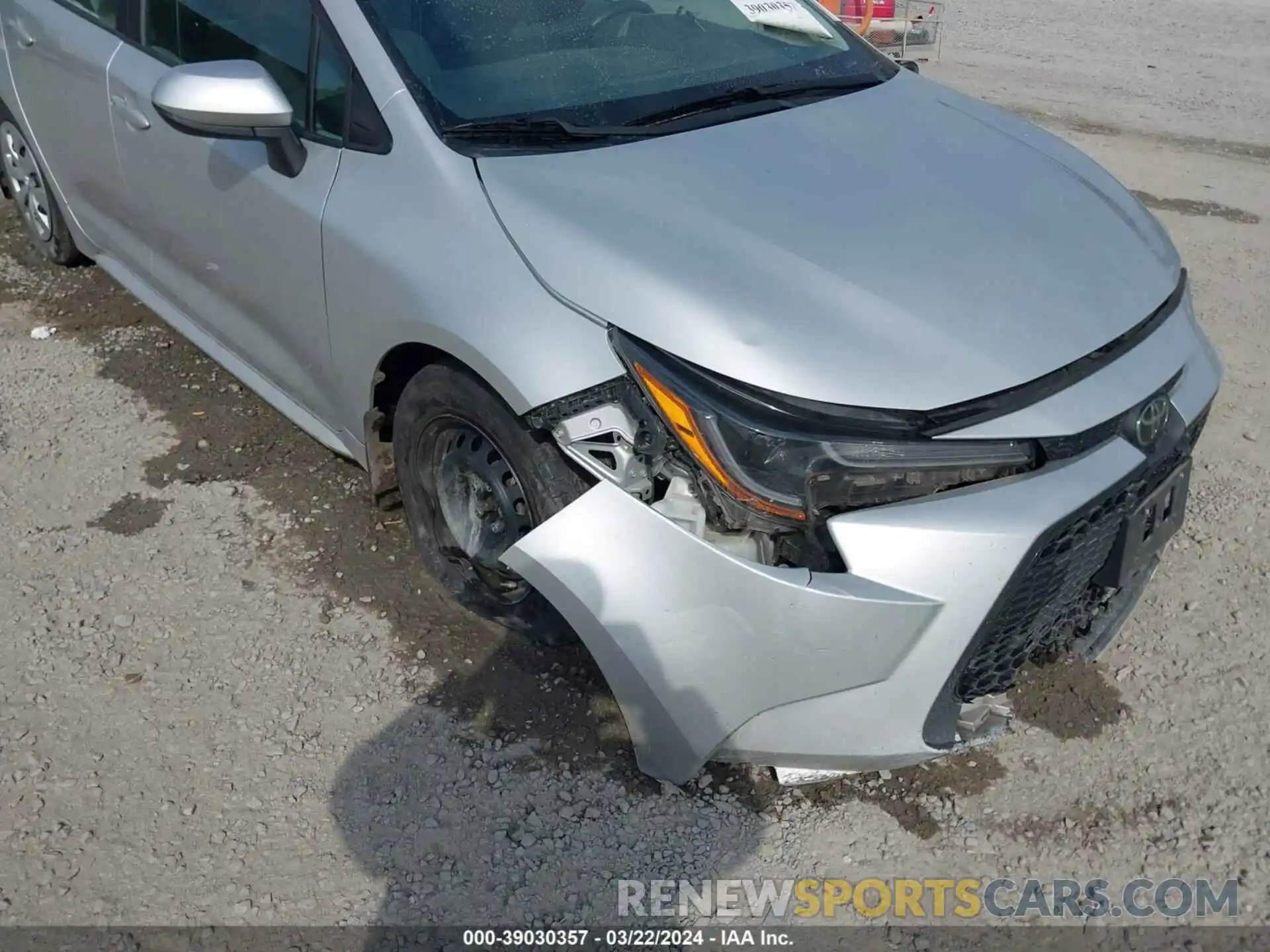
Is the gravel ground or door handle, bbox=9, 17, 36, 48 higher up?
door handle, bbox=9, 17, 36, 48

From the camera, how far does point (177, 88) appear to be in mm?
2646

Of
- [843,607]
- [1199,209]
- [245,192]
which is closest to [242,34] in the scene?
[245,192]

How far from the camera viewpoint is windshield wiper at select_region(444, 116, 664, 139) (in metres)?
2.60

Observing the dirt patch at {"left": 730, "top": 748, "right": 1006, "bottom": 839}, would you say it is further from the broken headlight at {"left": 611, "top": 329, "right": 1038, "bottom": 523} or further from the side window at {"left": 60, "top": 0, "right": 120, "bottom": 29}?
the side window at {"left": 60, "top": 0, "right": 120, "bottom": 29}

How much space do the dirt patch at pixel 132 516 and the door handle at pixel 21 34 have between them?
1.82 meters

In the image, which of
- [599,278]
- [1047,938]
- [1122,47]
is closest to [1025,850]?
[1047,938]

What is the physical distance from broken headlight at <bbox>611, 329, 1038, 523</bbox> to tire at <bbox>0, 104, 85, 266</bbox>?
11.8 ft

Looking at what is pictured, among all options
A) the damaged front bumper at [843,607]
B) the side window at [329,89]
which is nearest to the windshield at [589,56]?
the side window at [329,89]

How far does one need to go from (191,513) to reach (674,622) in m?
1.96

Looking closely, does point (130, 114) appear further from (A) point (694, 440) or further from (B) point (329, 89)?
(A) point (694, 440)

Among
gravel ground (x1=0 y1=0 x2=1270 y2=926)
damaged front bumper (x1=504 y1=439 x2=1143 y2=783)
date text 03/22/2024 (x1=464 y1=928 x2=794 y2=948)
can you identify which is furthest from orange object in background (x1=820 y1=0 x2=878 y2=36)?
date text 03/22/2024 (x1=464 y1=928 x2=794 y2=948)

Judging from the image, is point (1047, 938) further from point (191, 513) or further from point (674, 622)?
point (191, 513)

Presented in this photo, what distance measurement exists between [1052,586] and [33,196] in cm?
453

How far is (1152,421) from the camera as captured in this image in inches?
90.8
